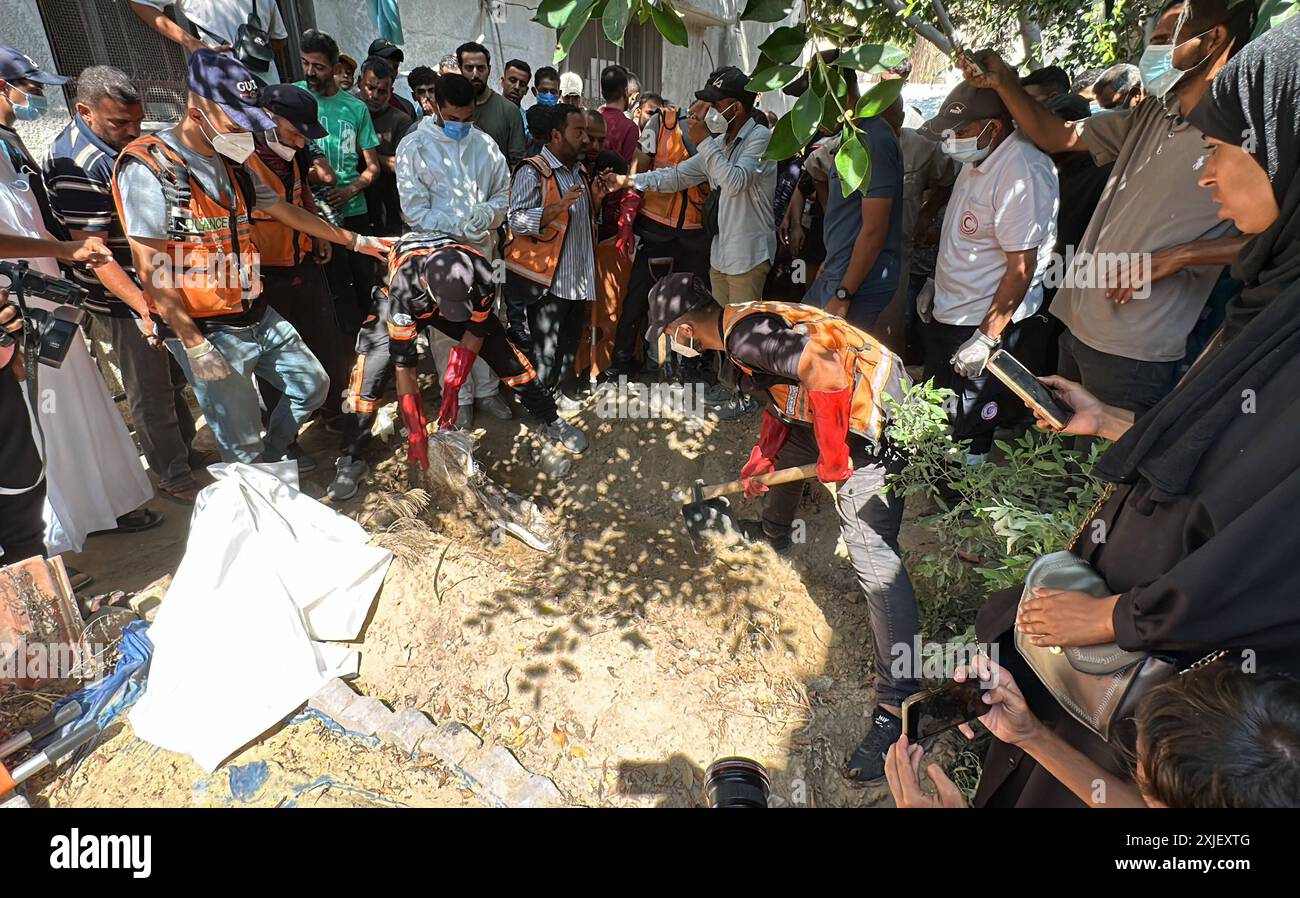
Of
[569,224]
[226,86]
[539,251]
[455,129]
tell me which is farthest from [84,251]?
[569,224]

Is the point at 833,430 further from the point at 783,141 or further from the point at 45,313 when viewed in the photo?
the point at 45,313

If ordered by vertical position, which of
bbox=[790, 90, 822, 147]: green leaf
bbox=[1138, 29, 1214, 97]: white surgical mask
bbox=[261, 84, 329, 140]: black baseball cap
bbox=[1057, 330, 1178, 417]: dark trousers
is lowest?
bbox=[1057, 330, 1178, 417]: dark trousers

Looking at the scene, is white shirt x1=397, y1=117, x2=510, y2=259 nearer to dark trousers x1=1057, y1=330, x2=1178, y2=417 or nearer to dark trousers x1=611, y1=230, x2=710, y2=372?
dark trousers x1=611, y1=230, x2=710, y2=372

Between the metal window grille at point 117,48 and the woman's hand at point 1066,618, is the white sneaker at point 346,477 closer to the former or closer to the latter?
the metal window grille at point 117,48

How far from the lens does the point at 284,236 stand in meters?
3.89

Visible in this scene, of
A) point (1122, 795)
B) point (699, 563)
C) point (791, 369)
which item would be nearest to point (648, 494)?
point (699, 563)

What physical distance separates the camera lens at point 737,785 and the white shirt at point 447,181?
3200 mm

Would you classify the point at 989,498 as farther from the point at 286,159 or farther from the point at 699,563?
the point at 286,159

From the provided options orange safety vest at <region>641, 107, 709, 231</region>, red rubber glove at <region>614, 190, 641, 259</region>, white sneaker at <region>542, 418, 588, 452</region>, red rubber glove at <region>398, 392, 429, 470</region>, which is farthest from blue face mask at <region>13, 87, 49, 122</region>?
orange safety vest at <region>641, 107, 709, 231</region>

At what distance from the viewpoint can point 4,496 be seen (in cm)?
284

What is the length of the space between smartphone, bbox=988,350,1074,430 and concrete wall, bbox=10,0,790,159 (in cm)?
377

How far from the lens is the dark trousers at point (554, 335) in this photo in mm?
4738

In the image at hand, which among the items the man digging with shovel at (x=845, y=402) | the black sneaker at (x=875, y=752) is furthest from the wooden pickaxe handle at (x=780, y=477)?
the black sneaker at (x=875, y=752)

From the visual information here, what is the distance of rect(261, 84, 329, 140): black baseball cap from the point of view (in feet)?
11.6
